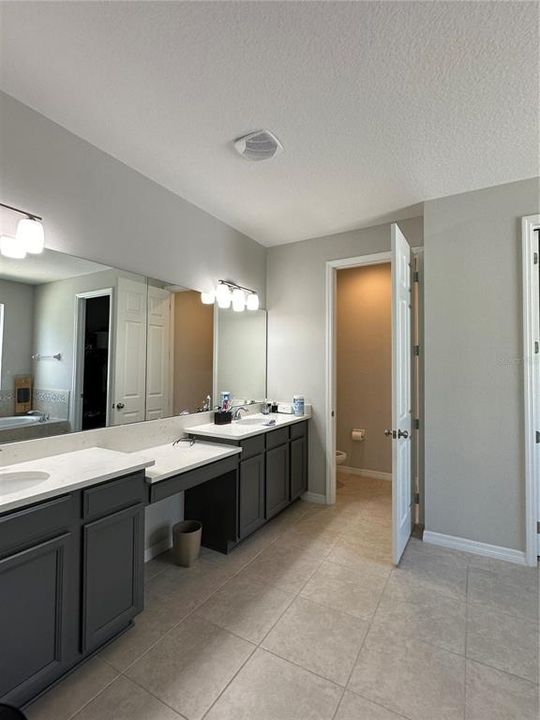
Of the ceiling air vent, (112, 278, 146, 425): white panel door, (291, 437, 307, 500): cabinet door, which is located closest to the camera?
the ceiling air vent

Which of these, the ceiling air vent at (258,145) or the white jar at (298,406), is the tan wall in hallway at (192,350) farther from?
the ceiling air vent at (258,145)

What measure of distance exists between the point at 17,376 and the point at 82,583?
1.03 metres

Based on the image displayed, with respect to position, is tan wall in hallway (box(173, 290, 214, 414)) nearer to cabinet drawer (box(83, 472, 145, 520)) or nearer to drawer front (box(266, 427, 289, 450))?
drawer front (box(266, 427, 289, 450))

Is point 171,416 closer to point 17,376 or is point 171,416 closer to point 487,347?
point 17,376

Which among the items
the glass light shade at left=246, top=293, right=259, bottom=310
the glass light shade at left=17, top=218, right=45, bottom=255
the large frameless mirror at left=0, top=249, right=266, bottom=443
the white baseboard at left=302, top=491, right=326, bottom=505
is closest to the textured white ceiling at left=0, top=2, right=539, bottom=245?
the glass light shade at left=17, top=218, right=45, bottom=255

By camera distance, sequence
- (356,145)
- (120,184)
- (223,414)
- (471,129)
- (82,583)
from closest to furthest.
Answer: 1. (82,583)
2. (471,129)
3. (356,145)
4. (120,184)
5. (223,414)

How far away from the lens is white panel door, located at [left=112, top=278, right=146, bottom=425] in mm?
2150

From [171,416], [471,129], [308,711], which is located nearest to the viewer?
[308,711]

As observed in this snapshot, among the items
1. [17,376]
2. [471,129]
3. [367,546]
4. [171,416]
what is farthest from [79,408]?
[471,129]

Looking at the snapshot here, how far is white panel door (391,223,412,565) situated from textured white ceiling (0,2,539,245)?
0.57 metres

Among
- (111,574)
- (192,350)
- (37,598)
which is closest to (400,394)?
(192,350)

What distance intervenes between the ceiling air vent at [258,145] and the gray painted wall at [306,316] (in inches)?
56.0

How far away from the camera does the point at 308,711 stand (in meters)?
1.29

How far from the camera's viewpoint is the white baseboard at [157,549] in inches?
90.9
